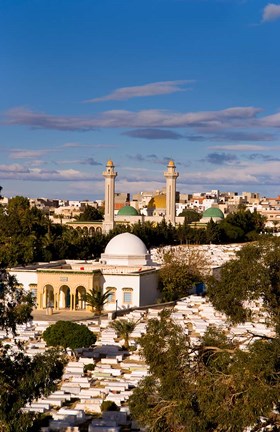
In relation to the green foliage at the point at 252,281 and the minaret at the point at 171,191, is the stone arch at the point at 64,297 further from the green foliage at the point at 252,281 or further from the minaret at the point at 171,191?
the minaret at the point at 171,191

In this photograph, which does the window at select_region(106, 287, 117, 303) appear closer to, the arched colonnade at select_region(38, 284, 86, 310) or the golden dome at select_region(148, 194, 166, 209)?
the arched colonnade at select_region(38, 284, 86, 310)

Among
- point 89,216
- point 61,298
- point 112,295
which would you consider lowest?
point 61,298

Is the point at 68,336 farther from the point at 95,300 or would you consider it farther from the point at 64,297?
the point at 64,297

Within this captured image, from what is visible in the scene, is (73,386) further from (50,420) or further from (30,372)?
(30,372)

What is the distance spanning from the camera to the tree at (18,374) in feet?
49.9

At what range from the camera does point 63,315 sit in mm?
38875

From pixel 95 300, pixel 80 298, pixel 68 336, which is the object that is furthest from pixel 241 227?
pixel 68 336

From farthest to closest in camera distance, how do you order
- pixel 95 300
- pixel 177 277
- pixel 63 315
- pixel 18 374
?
pixel 177 277 → pixel 95 300 → pixel 63 315 → pixel 18 374

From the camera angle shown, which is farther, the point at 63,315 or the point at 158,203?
the point at 158,203

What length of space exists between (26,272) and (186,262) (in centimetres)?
930

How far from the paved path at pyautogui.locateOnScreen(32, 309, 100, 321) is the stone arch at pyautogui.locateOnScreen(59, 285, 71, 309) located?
47.1 inches

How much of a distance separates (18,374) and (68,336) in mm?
13165

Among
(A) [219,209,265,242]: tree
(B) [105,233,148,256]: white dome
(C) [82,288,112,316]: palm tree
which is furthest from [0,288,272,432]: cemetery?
(A) [219,209,265,242]: tree

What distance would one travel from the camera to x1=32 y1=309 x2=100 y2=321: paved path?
123 feet
